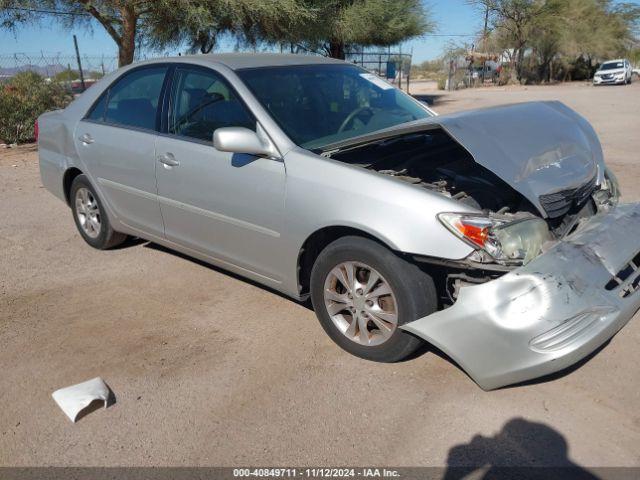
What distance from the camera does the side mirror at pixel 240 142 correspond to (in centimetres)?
337

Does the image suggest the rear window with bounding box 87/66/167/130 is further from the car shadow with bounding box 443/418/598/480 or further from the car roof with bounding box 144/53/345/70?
the car shadow with bounding box 443/418/598/480

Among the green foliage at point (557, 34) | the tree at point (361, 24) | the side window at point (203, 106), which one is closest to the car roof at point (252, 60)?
the side window at point (203, 106)

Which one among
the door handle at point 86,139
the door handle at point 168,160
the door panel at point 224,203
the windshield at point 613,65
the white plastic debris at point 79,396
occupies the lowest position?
the white plastic debris at point 79,396

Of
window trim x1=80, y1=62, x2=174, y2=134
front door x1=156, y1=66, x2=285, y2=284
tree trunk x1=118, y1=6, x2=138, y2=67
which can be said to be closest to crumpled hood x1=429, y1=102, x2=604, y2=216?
front door x1=156, y1=66, x2=285, y2=284

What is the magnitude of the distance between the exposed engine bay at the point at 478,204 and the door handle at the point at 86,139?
95.2 inches

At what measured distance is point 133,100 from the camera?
4625 millimetres

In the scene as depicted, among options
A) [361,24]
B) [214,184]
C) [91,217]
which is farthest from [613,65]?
[214,184]

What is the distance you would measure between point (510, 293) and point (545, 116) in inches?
65.4

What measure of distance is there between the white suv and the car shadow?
3771 cm

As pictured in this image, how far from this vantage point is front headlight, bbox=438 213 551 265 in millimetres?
2791

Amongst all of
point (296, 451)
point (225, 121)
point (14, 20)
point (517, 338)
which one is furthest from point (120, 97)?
point (14, 20)

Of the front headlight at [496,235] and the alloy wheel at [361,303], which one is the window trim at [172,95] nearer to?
the alloy wheel at [361,303]

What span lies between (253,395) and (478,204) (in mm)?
1677

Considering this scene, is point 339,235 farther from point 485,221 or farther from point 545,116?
point 545,116
